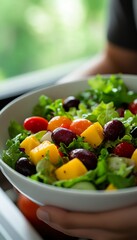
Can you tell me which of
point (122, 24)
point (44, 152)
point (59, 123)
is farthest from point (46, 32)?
point (44, 152)

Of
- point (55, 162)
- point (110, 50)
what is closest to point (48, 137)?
point (55, 162)

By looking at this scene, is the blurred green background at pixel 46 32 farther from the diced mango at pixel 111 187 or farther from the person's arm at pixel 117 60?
the diced mango at pixel 111 187

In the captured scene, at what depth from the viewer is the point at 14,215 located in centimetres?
69

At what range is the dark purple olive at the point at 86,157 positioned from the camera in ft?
2.18

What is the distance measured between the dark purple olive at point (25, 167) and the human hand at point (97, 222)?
66 mm

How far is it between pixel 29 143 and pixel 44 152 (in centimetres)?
5

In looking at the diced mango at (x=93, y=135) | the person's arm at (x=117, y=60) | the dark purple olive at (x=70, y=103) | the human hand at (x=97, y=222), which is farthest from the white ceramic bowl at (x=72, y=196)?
the person's arm at (x=117, y=60)

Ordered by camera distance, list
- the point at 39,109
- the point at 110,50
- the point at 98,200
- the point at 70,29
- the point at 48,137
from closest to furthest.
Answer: the point at 98,200 → the point at 48,137 → the point at 39,109 → the point at 110,50 → the point at 70,29

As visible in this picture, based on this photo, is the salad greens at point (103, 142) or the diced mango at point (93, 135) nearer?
the salad greens at point (103, 142)

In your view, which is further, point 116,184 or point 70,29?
point 70,29

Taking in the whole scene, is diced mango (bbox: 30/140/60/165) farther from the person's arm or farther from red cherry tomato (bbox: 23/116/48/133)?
the person's arm

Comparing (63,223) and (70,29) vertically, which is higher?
(63,223)

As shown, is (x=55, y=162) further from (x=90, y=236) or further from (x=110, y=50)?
(x=110, y=50)

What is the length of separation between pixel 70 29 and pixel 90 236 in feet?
4.91
